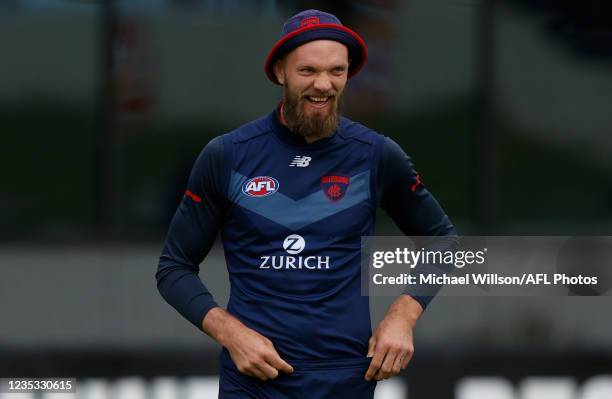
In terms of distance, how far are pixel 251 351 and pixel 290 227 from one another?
1.19 feet

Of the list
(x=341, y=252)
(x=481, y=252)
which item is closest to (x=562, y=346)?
(x=481, y=252)

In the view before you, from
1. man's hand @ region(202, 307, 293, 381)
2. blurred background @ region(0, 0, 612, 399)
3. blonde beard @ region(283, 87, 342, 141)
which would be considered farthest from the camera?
blurred background @ region(0, 0, 612, 399)

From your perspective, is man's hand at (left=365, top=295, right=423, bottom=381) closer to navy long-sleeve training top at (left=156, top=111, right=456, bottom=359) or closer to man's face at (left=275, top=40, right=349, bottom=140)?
navy long-sleeve training top at (left=156, top=111, right=456, bottom=359)

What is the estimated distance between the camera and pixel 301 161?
143 inches

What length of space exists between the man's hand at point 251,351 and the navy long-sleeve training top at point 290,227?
0.06 m

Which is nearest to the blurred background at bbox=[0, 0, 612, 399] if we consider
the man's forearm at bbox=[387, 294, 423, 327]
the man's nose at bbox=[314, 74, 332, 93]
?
the man's forearm at bbox=[387, 294, 423, 327]

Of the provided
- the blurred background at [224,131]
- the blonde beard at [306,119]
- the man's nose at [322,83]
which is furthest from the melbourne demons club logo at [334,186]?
the blurred background at [224,131]

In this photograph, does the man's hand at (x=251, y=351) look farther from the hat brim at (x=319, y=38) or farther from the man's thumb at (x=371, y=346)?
the hat brim at (x=319, y=38)

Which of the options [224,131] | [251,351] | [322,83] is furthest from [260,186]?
[224,131]

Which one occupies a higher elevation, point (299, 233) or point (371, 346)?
point (299, 233)

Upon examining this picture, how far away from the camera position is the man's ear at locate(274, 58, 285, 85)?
3.61 metres

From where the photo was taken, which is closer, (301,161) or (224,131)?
(301,161)

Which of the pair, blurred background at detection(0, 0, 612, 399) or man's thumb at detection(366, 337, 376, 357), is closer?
man's thumb at detection(366, 337, 376, 357)

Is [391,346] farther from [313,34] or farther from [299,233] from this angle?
[313,34]
